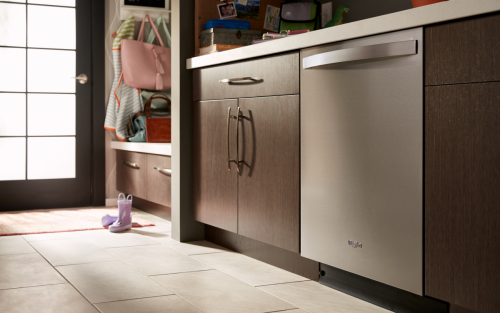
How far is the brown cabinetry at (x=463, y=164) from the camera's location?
1254mm

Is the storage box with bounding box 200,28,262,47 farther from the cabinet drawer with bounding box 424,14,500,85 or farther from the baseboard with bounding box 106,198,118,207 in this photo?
the baseboard with bounding box 106,198,118,207

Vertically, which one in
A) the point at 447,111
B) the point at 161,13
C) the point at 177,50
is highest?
the point at 161,13

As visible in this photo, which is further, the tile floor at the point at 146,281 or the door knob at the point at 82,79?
the door knob at the point at 82,79

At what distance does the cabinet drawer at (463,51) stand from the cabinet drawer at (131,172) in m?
2.39

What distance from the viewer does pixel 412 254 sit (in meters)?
1.46

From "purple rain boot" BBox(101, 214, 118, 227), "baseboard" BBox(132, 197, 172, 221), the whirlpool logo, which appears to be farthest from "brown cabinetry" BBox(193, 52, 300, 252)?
"baseboard" BBox(132, 197, 172, 221)

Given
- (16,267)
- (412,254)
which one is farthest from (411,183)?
(16,267)

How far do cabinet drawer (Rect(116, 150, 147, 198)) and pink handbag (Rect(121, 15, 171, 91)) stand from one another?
54 cm

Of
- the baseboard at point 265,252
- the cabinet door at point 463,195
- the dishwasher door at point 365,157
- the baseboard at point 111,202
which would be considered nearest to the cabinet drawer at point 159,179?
the baseboard at point 265,252

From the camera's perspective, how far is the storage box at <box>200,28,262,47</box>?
8.29ft

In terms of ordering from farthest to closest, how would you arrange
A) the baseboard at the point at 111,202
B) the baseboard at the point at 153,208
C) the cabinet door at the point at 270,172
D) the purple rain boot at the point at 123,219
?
the baseboard at the point at 111,202 < the baseboard at the point at 153,208 < the purple rain boot at the point at 123,219 < the cabinet door at the point at 270,172

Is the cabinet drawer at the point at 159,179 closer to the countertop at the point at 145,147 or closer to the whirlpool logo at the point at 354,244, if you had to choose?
the countertop at the point at 145,147

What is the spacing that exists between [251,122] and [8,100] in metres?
2.31

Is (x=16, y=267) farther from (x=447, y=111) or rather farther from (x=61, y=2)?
(x=61, y=2)
